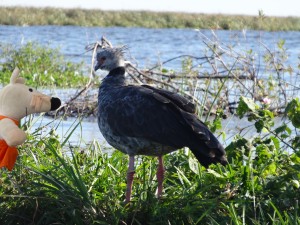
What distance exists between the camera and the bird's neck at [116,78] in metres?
5.12

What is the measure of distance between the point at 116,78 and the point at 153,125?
58 cm

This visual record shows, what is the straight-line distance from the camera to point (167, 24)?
1614 inches

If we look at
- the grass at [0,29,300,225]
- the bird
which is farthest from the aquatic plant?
the bird

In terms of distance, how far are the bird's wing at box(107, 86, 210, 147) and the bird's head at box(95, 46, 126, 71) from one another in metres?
0.29

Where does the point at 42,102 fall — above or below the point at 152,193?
above

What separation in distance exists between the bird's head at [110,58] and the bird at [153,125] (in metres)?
0.17

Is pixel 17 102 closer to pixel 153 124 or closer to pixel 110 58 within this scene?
pixel 153 124

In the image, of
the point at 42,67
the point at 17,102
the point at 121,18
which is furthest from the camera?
the point at 121,18

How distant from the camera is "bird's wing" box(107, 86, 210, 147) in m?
4.60

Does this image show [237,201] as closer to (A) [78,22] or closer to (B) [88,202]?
(B) [88,202]

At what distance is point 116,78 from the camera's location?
5.14 meters

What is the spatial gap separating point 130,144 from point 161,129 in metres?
0.25

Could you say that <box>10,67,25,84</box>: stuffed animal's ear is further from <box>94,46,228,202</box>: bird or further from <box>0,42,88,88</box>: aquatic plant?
<box>0,42,88,88</box>: aquatic plant

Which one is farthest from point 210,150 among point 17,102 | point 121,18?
point 121,18
